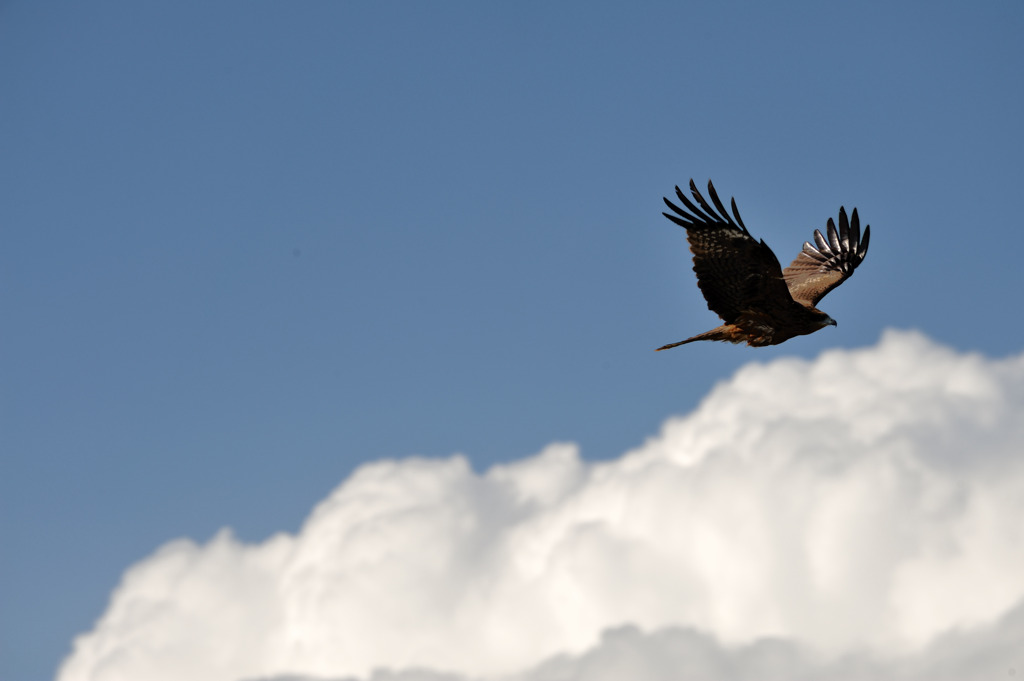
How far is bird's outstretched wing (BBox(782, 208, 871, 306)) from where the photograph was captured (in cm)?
1948

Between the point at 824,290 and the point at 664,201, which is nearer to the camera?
the point at 664,201

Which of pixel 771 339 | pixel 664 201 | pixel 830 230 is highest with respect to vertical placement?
pixel 830 230

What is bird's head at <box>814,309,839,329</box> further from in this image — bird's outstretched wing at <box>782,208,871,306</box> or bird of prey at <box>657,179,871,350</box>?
bird's outstretched wing at <box>782,208,871,306</box>

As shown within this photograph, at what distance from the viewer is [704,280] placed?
16000mm

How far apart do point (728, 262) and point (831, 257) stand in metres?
5.58

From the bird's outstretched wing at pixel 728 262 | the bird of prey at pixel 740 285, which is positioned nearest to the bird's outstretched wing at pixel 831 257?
the bird of prey at pixel 740 285

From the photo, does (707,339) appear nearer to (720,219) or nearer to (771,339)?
(771,339)

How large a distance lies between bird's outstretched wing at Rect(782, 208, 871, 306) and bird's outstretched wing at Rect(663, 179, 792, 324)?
327 centimetres

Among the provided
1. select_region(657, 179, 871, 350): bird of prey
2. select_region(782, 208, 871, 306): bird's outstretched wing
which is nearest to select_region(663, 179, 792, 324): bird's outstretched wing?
select_region(657, 179, 871, 350): bird of prey

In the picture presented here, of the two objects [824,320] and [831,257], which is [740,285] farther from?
[831,257]

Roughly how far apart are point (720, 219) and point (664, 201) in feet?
2.85

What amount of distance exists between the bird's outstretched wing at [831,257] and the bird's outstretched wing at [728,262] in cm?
327

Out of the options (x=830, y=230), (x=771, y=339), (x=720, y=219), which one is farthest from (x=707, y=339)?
(x=830, y=230)

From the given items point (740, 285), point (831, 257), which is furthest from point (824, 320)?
point (831, 257)
